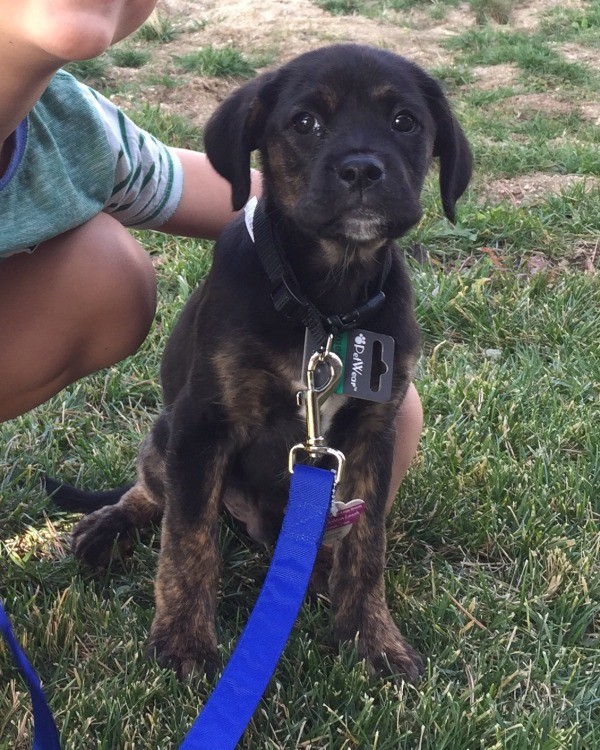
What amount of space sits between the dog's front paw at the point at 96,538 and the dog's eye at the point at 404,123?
1346 millimetres

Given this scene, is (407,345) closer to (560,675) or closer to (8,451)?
(560,675)

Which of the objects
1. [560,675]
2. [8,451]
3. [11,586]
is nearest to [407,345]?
[560,675]

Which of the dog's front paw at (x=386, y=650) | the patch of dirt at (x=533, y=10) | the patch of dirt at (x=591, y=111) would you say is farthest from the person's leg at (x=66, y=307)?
the patch of dirt at (x=533, y=10)

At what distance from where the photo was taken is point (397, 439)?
250 cm

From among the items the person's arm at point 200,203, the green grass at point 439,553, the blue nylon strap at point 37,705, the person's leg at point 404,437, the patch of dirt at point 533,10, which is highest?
the person's arm at point 200,203

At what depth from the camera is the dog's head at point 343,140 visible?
6.86ft

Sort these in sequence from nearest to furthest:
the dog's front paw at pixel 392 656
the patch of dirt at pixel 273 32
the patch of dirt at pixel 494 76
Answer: the dog's front paw at pixel 392 656 < the patch of dirt at pixel 273 32 < the patch of dirt at pixel 494 76

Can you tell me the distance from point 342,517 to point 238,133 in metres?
1.01

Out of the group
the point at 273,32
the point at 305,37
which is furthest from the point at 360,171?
the point at 273,32

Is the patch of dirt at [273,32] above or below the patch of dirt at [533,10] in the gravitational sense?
above

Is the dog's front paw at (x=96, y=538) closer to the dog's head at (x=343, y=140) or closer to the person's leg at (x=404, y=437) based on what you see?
the person's leg at (x=404, y=437)

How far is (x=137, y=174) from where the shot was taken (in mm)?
2648

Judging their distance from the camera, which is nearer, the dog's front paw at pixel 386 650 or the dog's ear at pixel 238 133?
the dog's front paw at pixel 386 650

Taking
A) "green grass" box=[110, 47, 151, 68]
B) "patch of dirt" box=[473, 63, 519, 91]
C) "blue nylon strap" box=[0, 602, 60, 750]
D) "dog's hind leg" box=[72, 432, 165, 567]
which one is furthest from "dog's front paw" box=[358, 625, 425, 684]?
"green grass" box=[110, 47, 151, 68]
